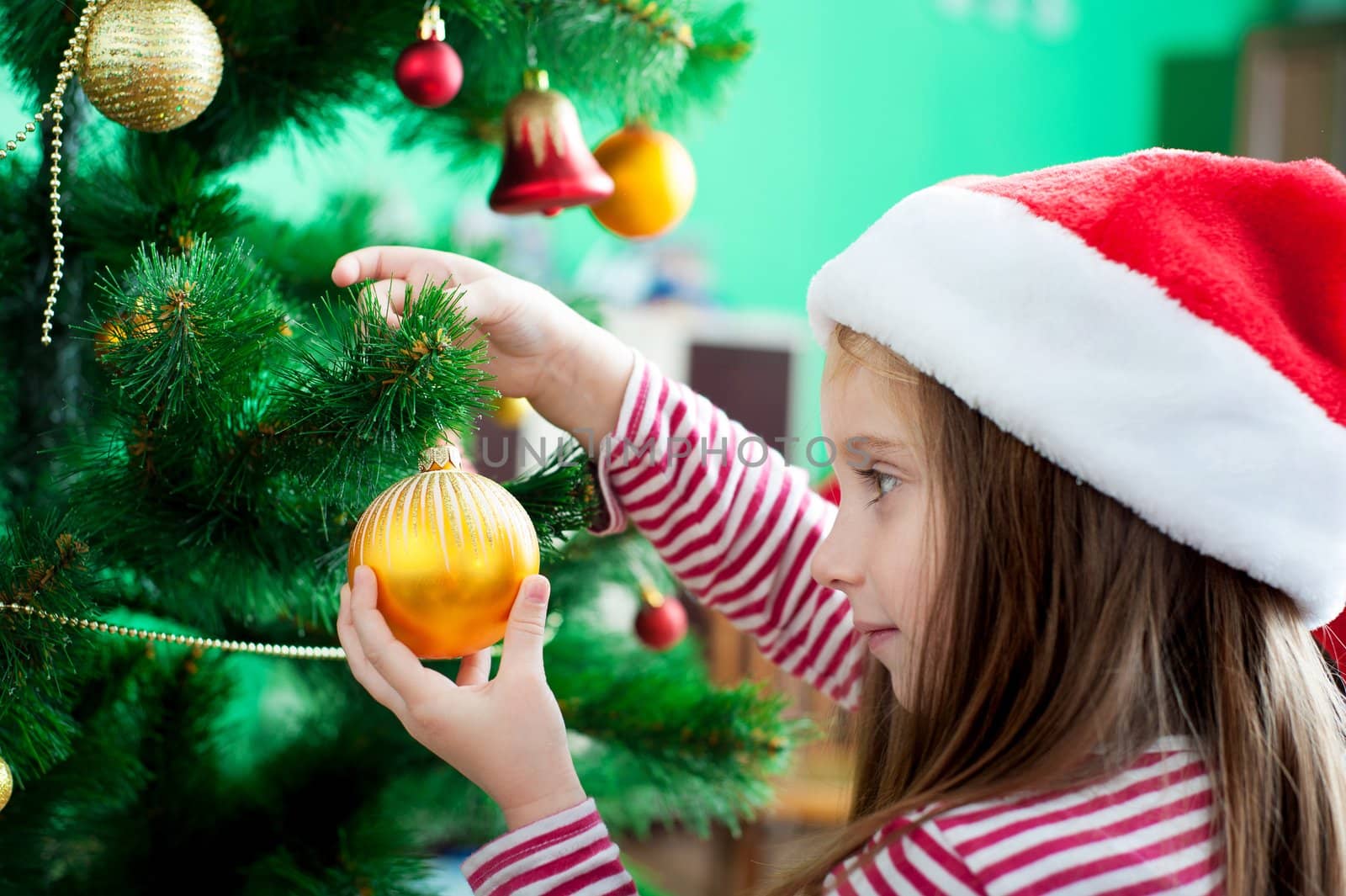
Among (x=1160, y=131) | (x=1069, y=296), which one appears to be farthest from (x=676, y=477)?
(x=1160, y=131)

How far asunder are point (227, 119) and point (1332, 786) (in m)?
0.59

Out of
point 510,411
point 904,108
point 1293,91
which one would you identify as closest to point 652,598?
point 510,411

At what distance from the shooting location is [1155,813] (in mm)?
448

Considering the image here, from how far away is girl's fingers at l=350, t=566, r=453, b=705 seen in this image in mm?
395

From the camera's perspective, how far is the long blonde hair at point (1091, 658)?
469 mm

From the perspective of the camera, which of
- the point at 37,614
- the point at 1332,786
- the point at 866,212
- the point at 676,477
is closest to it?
the point at 37,614

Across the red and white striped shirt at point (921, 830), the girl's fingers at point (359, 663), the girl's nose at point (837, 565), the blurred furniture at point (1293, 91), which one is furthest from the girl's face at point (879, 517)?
the blurred furniture at point (1293, 91)

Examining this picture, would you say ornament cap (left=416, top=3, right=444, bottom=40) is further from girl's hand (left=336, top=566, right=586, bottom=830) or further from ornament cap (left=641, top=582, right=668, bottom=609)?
ornament cap (left=641, top=582, right=668, bottom=609)

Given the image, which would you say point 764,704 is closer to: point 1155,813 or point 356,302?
point 1155,813

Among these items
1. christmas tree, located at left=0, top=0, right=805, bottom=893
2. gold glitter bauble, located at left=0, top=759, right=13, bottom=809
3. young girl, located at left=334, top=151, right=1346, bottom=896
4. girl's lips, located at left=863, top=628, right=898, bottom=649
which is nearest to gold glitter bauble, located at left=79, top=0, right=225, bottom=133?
christmas tree, located at left=0, top=0, right=805, bottom=893

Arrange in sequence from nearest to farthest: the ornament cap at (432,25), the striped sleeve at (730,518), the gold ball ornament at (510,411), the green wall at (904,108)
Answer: the ornament cap at (432,25) < the striped sleeve at (730,518) < the gold ball ornament at (510,411) < the green wall at (904,108)

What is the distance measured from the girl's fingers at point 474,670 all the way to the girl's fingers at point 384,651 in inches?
1.8

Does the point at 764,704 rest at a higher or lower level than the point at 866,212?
lower

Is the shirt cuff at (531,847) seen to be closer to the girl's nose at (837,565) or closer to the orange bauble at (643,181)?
the girl's nose at (837,565)
